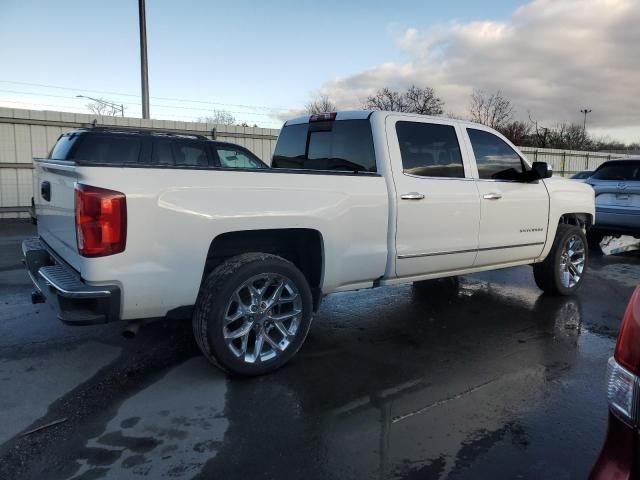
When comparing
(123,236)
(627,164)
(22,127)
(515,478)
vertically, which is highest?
(22,127)

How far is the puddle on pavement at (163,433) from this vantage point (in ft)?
8.91

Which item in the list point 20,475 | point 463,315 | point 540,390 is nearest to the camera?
point 20,475

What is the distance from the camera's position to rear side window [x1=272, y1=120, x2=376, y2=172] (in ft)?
15.5

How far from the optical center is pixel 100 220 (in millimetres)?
3086

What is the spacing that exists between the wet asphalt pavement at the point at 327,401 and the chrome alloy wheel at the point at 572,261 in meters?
0.94

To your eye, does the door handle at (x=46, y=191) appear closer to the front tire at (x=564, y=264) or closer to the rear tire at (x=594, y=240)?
the front tire at (x=564, y=264)

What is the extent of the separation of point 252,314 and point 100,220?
4.13 ft

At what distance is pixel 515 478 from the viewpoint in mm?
2654

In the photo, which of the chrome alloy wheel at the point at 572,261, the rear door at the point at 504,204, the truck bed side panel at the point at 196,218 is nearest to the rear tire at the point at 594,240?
the chrome alloy wheel at the point at 572,261

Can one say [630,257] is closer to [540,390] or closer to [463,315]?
[463,315]

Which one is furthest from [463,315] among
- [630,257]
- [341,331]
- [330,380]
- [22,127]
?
[22,127]

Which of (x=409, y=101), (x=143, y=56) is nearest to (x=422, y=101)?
(x=409, y=101)

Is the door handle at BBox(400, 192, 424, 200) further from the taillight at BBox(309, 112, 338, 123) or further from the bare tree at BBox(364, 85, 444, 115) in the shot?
the bare tree at BBox(364, 85, 444, 115)

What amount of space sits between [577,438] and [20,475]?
10.1ft
